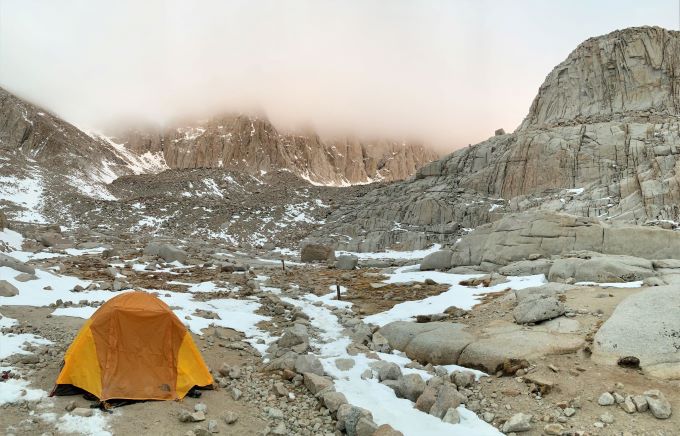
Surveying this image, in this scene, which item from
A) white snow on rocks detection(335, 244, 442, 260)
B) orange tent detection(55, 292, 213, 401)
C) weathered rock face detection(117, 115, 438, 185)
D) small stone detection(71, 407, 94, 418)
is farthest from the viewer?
weathered rock face detection(117, 115, 438, 185)

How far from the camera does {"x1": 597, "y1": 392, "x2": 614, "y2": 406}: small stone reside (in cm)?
802

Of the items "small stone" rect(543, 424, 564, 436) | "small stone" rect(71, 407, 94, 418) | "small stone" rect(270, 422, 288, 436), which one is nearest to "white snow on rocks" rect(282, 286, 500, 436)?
"small stone" rect(543, 424, 564, 436)

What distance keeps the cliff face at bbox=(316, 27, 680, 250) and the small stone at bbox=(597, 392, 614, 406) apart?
33376 millimetres

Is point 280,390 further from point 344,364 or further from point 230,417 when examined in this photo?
point 344,364

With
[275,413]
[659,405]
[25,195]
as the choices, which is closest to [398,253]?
[275,413]

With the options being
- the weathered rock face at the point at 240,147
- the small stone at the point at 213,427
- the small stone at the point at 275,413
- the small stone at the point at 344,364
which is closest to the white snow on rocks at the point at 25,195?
the small stone at the point at 344,364

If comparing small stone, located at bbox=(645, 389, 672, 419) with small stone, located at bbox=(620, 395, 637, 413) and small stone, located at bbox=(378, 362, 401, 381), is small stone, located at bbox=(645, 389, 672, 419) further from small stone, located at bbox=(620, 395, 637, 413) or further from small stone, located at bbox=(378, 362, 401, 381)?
small stone, located at bbox=(378, 362, 401, 381)

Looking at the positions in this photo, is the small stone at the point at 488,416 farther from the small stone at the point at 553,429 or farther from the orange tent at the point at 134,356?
the orange tent at the point at 134,356

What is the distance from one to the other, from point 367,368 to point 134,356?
5651mm

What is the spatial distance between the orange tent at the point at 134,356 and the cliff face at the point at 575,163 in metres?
38.5

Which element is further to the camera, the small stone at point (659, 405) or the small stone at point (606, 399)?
the small stone at point (606, 399)

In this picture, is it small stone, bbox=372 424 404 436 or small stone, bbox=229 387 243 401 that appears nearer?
small stone, bbox=372 424 404 436

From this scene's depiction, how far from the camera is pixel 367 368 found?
11.3 meters

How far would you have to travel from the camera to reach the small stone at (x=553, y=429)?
7.48 meters
